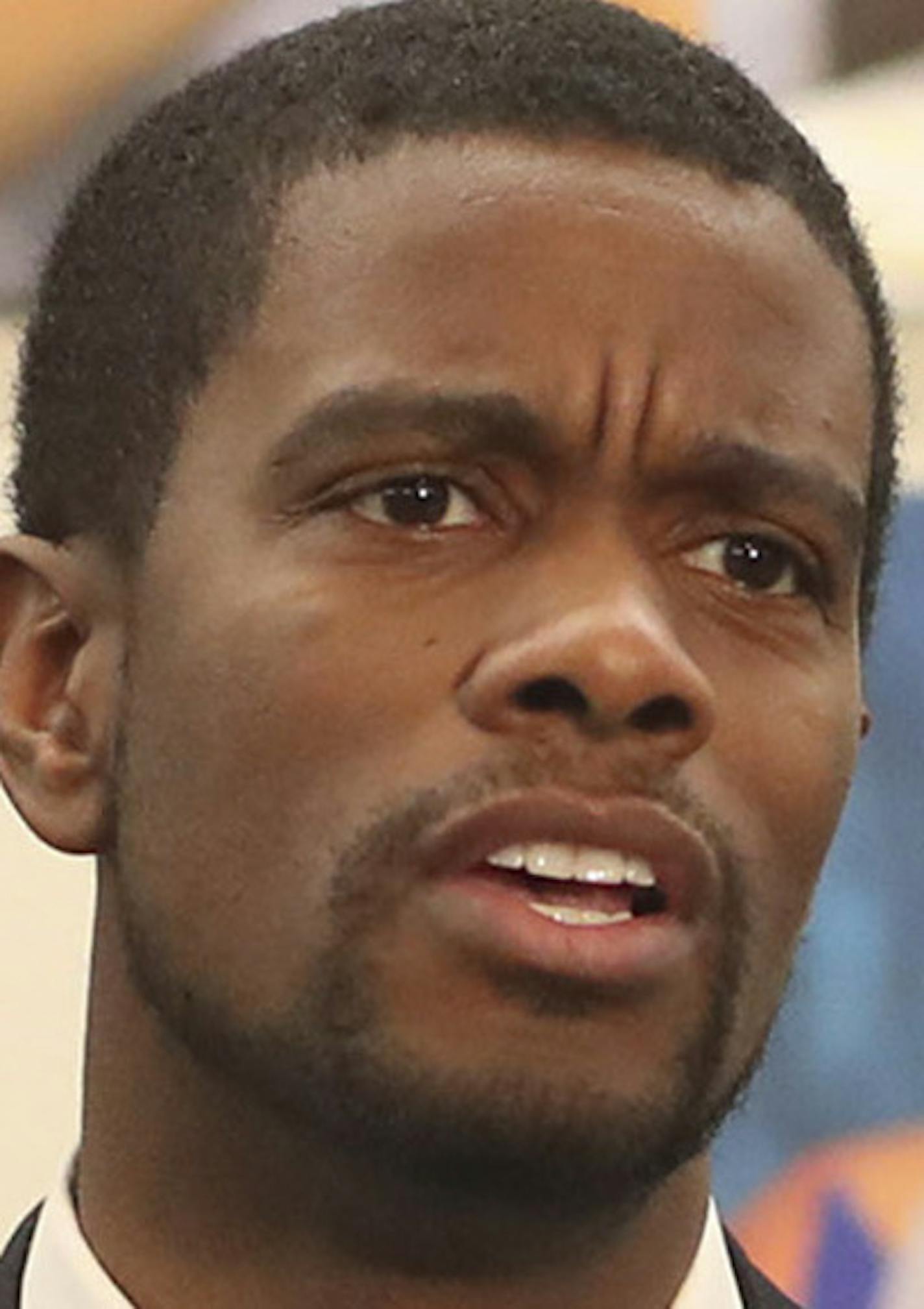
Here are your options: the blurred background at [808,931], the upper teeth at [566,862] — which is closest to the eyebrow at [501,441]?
the upper teeth at [566,862]

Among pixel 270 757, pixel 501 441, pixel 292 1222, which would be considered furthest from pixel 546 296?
pixel 292 1222

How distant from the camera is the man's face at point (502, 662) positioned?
26.9 inches

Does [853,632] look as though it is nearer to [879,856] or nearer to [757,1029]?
[757,1029]

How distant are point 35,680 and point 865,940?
54 centimetres

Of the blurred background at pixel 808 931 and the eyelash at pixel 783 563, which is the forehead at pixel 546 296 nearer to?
the eyelash at pixel 783 563

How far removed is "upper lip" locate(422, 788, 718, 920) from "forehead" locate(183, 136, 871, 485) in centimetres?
11

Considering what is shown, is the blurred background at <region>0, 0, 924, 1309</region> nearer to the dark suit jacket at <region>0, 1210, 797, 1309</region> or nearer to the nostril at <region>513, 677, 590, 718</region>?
the dark suit jacket at <region>0, 1210, 797, 1309</region>

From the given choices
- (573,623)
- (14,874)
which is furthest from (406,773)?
(14,874)

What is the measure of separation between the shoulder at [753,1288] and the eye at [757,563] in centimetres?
21

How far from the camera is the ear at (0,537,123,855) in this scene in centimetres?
79

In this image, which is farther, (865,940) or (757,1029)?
(865,940)

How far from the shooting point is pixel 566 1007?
68cm

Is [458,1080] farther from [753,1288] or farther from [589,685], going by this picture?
[753,1288]

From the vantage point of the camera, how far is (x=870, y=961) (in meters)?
1.23
